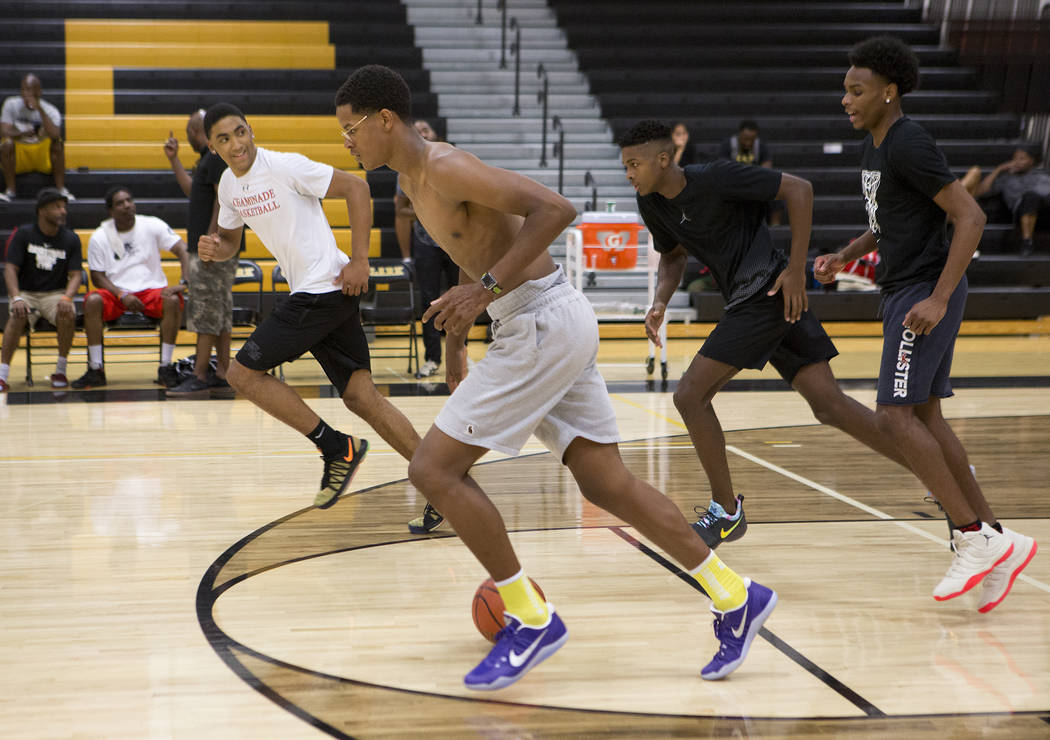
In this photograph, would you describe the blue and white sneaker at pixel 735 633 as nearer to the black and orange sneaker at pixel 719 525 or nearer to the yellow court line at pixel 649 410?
the black and orange sneaker at pixel 719 525

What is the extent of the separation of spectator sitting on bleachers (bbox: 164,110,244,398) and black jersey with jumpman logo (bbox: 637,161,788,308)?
373 centimetres

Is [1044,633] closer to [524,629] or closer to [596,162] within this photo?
[524,629]

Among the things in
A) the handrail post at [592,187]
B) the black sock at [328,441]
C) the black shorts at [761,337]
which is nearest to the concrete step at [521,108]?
the handrail post at [592,187]

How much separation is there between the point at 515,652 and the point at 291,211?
2330 mm

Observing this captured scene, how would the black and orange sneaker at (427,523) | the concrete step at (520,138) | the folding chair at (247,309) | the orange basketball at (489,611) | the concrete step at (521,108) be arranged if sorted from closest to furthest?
the orange basketball at (489,611) < the black and orange sneaker at (427,523) < the folding chair at (247,309) < the concrete step at (520,138) < the concrete step at (521,108)

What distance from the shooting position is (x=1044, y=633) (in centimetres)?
305

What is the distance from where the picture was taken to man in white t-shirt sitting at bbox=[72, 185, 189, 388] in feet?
25.9

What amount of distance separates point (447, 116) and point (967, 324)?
20.0ft

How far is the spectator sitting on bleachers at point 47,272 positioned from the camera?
7848 millimetres

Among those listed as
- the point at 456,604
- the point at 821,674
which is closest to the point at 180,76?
the point at 456,604

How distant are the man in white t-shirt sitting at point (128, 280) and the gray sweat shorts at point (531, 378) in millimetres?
5643

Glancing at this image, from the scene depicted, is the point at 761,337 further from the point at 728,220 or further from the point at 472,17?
the point at 472,17

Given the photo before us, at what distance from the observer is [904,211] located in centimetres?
328

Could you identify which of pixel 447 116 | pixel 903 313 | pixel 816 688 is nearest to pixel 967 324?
pixel 447 116
